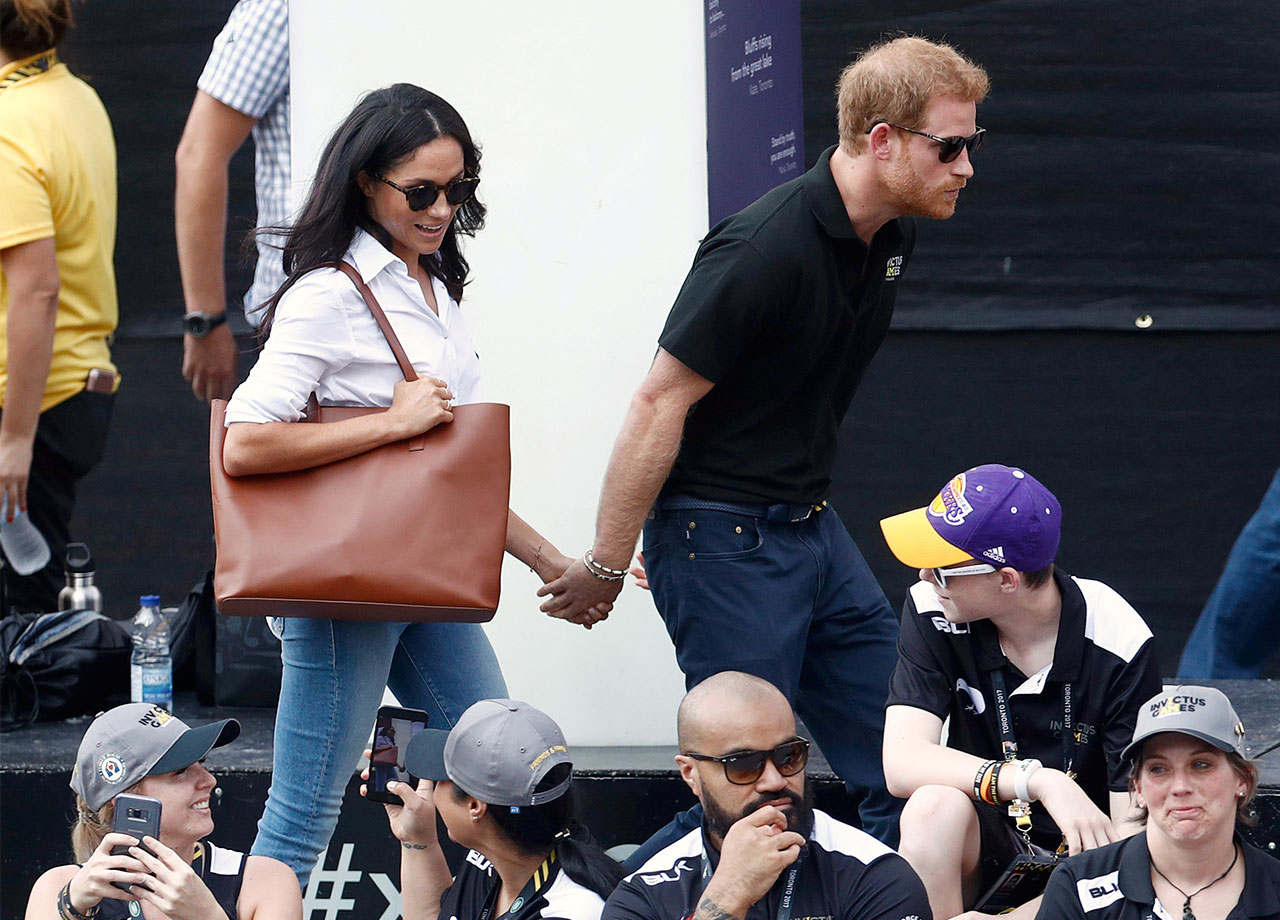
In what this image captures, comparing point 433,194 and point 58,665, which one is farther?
point 58,665

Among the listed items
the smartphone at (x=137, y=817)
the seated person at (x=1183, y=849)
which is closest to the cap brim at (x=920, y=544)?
the seated person at (x=1183, y=849)

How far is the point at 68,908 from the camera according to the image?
2926 millimetres

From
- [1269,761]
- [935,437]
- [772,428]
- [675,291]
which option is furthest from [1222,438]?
[772,428]

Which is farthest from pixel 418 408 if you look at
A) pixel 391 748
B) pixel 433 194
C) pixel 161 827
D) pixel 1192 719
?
pixel 1192 719

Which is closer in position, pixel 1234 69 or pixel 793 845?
pixel 793 845

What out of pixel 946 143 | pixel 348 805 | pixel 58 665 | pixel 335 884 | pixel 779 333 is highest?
pixel 946 143

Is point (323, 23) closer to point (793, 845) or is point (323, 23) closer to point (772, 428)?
point (772, 428)

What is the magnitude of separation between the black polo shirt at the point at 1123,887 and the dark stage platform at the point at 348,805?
892mm

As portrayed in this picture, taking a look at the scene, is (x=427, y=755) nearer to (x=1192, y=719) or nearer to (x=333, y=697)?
(x=333, y=697)

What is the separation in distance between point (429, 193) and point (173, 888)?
50.3 inches

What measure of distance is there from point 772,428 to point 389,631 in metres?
0.83

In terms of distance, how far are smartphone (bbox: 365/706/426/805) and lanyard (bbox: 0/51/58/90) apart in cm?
246

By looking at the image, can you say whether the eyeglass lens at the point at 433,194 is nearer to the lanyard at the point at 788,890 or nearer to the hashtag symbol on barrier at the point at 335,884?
the lanyard at the point at 788,890

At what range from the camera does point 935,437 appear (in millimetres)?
5250
